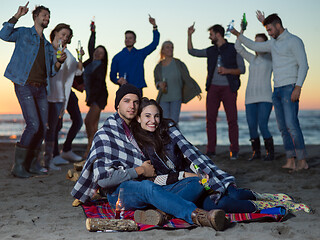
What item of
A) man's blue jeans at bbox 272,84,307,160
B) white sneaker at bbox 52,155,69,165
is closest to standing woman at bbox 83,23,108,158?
white sneaker at bbox 52,155,69,165

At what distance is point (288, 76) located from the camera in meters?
5.10

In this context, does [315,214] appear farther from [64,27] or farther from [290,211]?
[64,27]

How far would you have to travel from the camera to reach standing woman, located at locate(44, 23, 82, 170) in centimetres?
546

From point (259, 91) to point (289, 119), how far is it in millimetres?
1144

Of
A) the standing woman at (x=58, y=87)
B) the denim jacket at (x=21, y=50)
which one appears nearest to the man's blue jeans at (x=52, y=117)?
the standing woman at (x=58, y=87)

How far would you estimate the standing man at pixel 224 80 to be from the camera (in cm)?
662

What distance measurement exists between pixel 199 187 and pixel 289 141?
111 inches

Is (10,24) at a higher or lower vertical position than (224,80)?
higher

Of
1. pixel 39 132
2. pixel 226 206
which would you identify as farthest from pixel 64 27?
pixel 226 206

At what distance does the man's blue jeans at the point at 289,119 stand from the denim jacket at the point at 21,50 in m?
3.17

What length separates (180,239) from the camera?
250 cm

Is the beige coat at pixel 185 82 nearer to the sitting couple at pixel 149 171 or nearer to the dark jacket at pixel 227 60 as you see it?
the dark jacket at pixel 227 60

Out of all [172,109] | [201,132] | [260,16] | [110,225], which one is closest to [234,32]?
[260,16]

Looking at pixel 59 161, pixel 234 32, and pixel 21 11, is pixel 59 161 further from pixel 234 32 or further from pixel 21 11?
pixel 234 32
